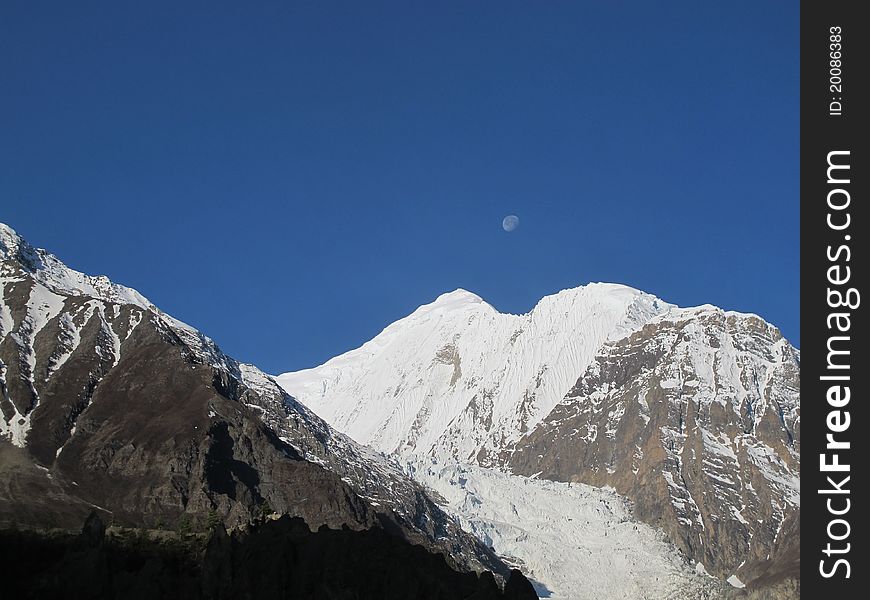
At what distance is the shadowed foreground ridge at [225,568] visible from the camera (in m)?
75.6

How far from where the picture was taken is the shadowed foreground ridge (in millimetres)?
75562

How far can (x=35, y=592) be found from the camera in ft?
243

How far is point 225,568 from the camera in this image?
3187 inches
